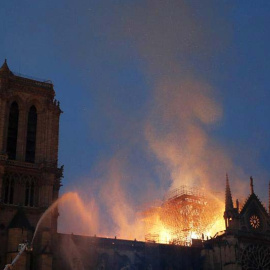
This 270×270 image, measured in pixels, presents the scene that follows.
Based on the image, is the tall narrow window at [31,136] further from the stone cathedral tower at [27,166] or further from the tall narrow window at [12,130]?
the tall narrow window at [12,130]

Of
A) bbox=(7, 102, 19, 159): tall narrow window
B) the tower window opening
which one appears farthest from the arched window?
bbox=(7, 102, 19, 159): tall narrow window

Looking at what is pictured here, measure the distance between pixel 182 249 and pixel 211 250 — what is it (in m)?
4.57

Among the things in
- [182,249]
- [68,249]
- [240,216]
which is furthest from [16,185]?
[240,216]

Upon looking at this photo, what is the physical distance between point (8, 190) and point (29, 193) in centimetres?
286

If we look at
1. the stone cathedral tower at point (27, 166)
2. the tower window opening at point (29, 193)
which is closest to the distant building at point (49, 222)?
the stone cathedral tower at point (27, 166)

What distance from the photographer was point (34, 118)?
75.2m

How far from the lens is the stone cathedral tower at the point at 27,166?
210 feet

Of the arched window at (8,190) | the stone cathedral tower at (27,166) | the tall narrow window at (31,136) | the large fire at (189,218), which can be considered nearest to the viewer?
the stone cathedral tower at (27,166)

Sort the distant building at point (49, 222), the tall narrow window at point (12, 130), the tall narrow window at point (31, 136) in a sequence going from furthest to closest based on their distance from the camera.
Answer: the tall narrow window at point (31, 136)
the tall narrow window at point (12, 130)
the distant building at point (49, 222)

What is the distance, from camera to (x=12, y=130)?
73062 millimetres

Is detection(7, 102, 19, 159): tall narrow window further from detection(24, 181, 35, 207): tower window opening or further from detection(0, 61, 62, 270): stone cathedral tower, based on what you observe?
detection(24, 181, 35, 207): tower window opening

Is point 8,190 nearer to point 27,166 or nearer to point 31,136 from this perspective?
point 27,166

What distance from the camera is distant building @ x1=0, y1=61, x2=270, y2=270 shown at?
216 feet

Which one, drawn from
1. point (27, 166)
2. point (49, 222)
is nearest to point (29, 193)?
point (27, 166)
